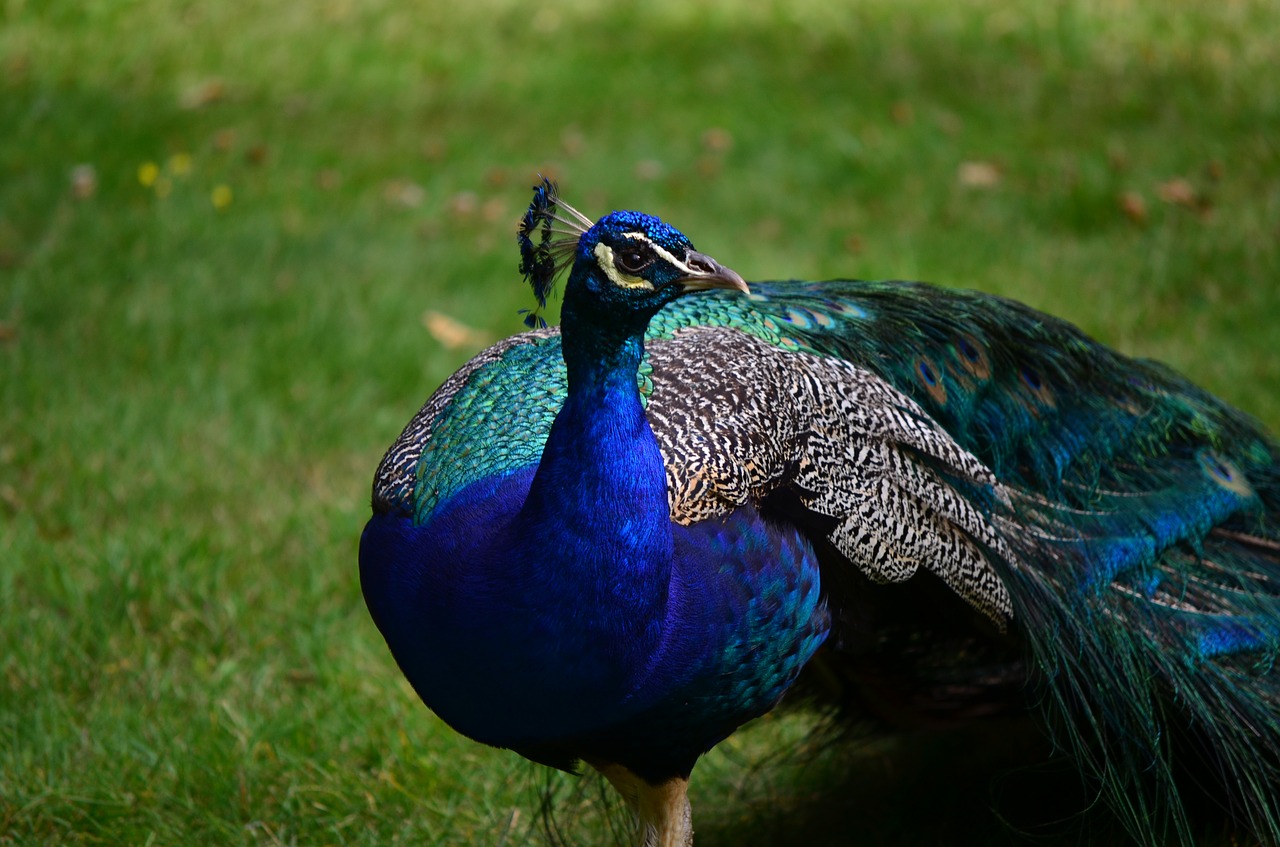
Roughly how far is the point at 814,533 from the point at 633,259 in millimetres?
600

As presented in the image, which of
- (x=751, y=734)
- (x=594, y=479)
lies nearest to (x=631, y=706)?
(x=594, y=479)

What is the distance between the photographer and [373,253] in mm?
5477

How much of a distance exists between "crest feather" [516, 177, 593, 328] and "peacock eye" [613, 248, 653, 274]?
0.19m

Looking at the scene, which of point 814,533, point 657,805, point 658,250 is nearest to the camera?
point 658,250

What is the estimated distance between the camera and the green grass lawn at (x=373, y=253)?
311 cm

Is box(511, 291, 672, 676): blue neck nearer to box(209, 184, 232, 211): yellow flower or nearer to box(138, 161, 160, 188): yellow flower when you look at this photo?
box(209, 184, 232, 211): yellow flower

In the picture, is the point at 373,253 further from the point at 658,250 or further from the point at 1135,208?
the point at 658,250

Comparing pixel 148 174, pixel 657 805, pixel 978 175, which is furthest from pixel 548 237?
pixel 148 174

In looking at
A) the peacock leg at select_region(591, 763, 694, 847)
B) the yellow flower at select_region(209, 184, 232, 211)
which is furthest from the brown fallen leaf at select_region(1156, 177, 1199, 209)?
the peacock leg at select_region(591, 763, 694, 847)

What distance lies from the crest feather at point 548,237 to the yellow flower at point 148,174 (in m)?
4.02

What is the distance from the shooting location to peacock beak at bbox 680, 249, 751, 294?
197 cm

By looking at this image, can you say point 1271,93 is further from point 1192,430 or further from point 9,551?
point 9,551

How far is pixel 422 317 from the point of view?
5035 mm

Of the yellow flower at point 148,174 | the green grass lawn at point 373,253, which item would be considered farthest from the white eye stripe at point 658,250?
the yellow flower at point 148,174
